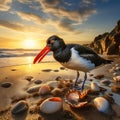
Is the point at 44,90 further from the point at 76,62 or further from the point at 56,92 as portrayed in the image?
the point at 76,62

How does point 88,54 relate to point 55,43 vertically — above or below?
below

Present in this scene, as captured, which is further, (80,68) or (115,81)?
(115,81)

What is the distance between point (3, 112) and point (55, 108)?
1110mm

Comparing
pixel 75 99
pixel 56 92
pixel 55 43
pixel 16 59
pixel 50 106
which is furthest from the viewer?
pixel 16 59

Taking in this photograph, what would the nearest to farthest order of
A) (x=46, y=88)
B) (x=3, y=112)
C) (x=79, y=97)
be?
(x=3, y=112) < (x=79, y=97) < (x=46, y=88)

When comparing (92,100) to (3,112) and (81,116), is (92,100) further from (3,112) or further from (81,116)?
(3,112)

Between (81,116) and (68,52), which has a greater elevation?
(68,52)

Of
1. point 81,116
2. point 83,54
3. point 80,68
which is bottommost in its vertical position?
point 81,116

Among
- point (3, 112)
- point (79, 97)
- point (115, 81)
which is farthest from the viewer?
point (115, 81)

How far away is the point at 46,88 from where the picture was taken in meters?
5.83

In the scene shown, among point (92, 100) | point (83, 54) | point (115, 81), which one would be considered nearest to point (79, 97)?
point (92, 100)

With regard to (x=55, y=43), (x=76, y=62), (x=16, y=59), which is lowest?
(x=16, y=59)

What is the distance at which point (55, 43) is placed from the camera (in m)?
6.13

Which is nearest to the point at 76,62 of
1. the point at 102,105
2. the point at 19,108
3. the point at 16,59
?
the point at 102,105
